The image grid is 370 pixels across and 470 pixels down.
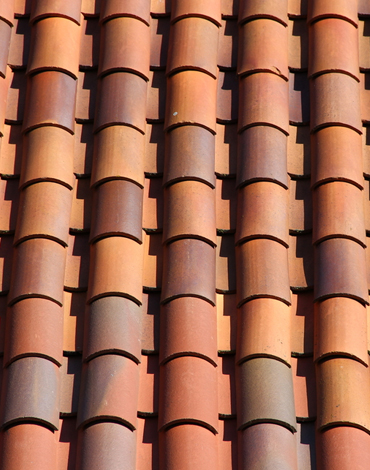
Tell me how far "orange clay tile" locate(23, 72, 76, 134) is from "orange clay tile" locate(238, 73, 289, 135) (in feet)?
3.04

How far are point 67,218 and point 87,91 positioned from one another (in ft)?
2.92

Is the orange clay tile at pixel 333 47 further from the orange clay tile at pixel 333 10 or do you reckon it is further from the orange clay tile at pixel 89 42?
the orange clay tile at pixel 89 42

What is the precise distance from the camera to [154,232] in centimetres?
409

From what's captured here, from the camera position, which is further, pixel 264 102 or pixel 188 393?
pixel 264 102

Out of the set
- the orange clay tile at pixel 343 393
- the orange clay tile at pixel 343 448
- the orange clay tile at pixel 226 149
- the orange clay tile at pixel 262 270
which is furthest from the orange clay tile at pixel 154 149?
the orange clay tile at pixel 343 448

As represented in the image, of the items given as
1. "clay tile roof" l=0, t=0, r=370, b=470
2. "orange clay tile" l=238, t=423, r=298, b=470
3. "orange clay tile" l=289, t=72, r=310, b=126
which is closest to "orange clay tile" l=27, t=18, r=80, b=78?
"clay tile roof" l=0, t=0, r=370, b=470

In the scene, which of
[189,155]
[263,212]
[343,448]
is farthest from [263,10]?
[343,448]

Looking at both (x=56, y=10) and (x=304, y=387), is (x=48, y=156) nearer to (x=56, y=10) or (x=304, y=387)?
(x=56, y=10)

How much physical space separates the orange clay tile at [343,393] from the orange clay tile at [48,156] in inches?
62.7

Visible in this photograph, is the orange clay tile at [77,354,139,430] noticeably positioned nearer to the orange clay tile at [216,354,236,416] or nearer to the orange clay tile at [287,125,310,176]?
the orange clay tile at [216,354,236,416]

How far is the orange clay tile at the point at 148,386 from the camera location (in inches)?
141

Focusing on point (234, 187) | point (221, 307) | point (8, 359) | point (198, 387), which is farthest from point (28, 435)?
point (234, 187)

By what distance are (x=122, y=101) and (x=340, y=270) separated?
1479 millimetres

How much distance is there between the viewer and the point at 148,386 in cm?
364
